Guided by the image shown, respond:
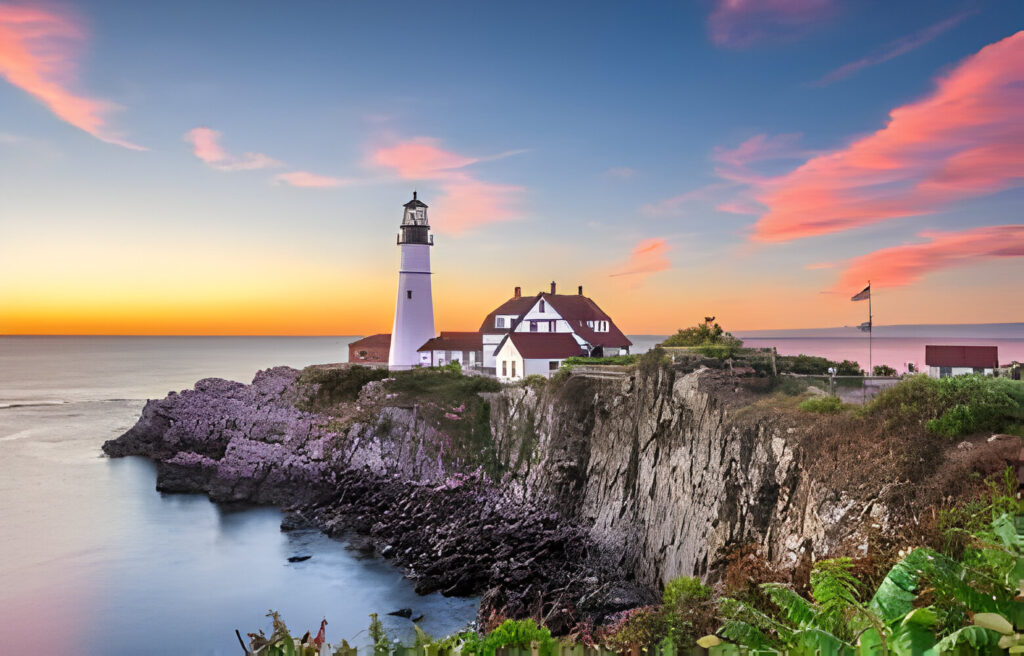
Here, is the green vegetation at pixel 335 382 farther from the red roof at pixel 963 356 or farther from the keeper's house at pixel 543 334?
the red roof at pixel 963 356

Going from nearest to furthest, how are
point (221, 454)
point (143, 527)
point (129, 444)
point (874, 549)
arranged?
point (874, 549), point (143, 527), point (221, 454), point (129, 444)

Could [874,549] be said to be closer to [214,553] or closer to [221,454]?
[214,553]

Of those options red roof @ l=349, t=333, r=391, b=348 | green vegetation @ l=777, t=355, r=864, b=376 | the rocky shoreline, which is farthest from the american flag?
red roof @ l=349, t=333, r=391, b=348

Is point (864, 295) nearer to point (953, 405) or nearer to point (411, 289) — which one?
point (953, 405)

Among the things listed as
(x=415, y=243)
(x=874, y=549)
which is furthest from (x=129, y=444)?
(x=874, y=549)

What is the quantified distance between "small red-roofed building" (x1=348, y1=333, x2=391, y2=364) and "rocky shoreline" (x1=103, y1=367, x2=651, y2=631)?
15403 mm

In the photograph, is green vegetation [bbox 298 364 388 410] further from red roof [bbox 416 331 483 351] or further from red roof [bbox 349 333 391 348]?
red roof [bbox 349 333 391 348]

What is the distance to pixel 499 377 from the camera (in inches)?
1668

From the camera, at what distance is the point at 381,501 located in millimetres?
29391

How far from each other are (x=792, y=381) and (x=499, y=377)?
24185 millimetres

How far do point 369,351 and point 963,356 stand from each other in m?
52.5

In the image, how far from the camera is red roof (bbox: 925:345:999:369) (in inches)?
933

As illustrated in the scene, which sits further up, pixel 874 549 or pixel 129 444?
pixel 874 549

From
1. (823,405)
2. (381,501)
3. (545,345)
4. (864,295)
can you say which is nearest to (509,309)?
(545,345)
